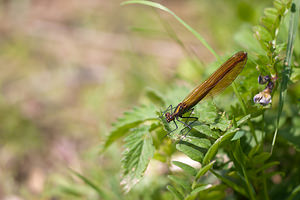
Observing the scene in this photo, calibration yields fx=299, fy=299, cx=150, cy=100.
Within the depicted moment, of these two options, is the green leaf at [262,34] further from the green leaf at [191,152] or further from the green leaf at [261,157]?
the green leaf at [191,152]

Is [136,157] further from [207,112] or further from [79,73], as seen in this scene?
[79,73]

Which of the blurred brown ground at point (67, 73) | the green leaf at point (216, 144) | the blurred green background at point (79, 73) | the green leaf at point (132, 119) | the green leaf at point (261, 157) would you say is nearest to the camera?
the green leaf at point (216, 144)

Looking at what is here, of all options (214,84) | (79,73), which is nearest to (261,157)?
(214,84)

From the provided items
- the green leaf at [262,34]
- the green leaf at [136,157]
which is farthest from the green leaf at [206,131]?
the green leaf at [262,34]

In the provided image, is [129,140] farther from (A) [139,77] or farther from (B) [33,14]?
(B) [33,14]

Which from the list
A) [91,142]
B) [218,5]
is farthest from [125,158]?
[218,5]
